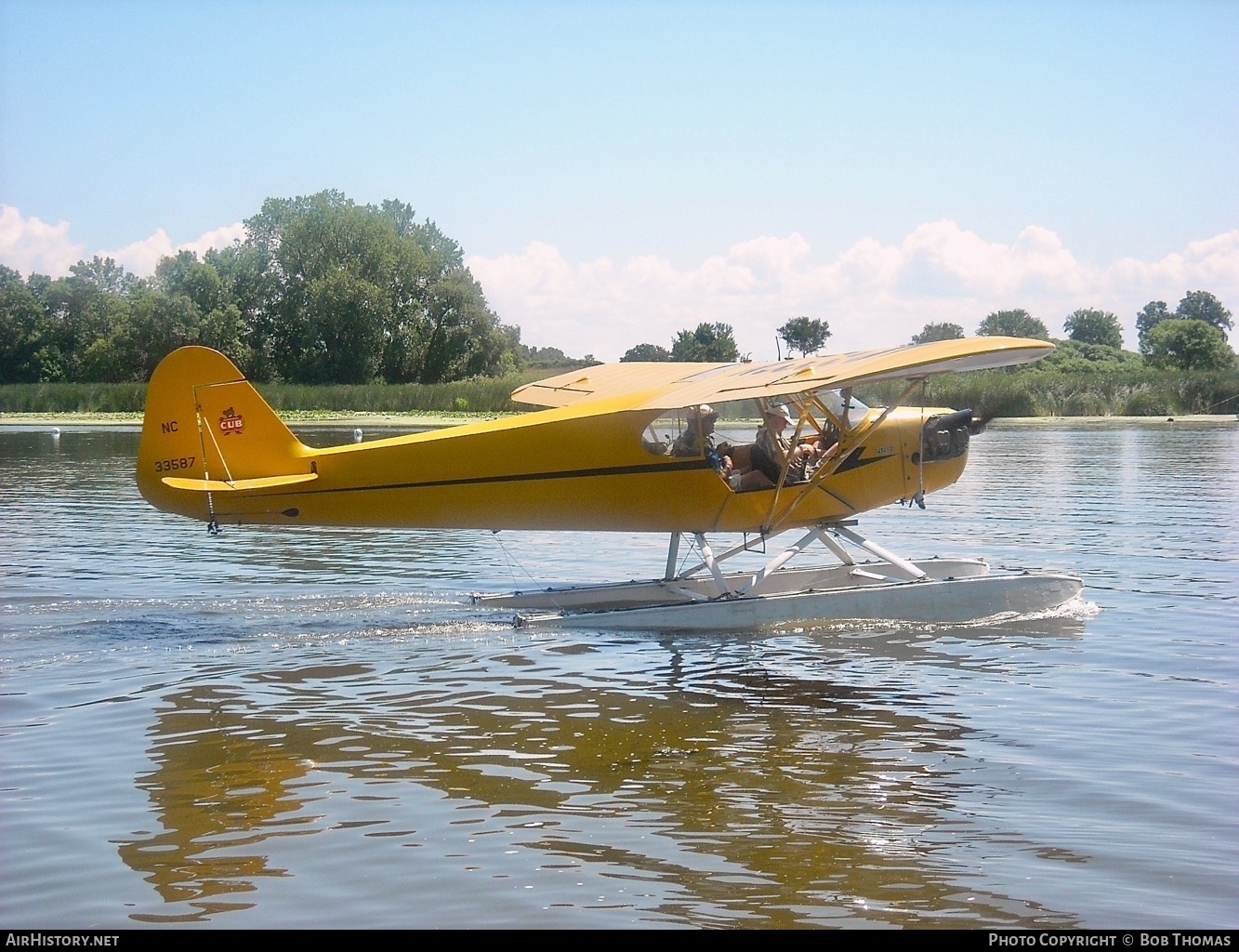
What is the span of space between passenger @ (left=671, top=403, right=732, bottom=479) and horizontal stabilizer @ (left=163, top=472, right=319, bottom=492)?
3.15 meters

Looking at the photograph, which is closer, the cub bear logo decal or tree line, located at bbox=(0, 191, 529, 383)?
the cub bear logo decal

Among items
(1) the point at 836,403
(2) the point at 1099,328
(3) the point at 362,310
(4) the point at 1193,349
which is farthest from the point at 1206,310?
(1) the point at 836,403

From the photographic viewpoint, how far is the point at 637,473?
1027cm

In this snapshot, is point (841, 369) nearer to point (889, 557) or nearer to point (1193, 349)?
point (889, 557)

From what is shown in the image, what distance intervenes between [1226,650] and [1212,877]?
15.5 ft

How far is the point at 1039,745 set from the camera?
273 inches

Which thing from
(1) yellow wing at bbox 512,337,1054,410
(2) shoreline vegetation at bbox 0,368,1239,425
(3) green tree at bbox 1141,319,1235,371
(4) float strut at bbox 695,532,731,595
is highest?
(3) green tree at bbox 1141,319,1235,371

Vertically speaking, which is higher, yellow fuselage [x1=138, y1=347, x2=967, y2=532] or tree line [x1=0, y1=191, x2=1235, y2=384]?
tree line [x1=0, y1=191, x2=1235, y2=384]

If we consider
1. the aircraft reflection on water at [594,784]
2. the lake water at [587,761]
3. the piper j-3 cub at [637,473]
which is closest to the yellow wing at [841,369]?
the piper j-3 cub at [637,473]

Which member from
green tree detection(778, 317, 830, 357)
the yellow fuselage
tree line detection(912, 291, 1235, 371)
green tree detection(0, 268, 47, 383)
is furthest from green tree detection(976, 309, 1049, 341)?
the yellow fuselage

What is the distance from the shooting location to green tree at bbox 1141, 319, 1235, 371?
64.5 m

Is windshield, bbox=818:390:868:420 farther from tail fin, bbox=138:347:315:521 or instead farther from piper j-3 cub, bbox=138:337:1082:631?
tail fin, bbox=138:347:315:521

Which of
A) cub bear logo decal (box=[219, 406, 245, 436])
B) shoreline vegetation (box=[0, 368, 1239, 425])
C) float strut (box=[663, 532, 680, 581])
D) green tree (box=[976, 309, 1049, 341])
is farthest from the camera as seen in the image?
green tree (box=[976, 309, 1049, 341])

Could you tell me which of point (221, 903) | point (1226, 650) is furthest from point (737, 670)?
point (221, 903)
